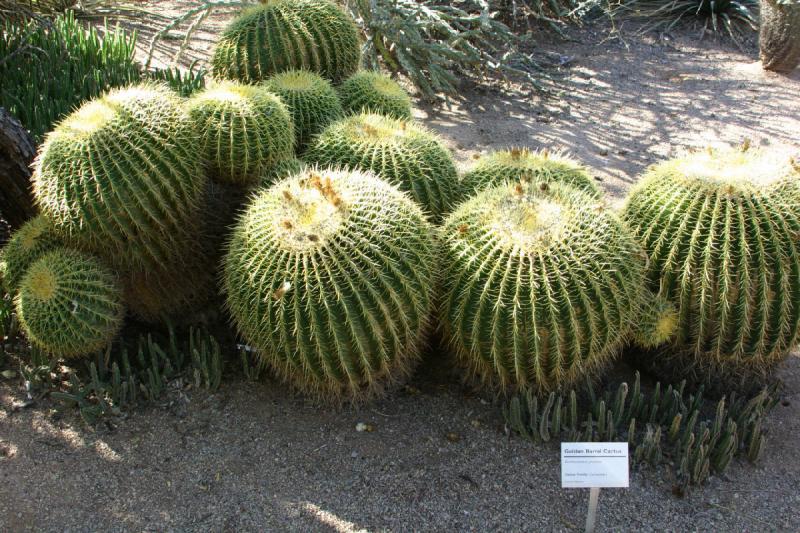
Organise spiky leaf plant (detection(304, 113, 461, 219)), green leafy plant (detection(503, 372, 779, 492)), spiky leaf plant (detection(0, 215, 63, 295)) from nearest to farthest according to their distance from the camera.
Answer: green leafy plant (detection(503, 372, 779, 492)), spiky leaf plant (detection(0, 215, 63, 295)), spiky leaf plant (detection(304, 113, 461, 219))

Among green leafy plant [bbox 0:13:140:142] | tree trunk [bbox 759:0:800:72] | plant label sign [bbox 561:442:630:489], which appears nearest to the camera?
plant label sign [bbox 561:442:630:489]

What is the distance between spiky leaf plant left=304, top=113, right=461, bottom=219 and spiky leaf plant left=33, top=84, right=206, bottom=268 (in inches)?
25.3

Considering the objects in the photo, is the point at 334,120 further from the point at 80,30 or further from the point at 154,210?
the point at 80,30

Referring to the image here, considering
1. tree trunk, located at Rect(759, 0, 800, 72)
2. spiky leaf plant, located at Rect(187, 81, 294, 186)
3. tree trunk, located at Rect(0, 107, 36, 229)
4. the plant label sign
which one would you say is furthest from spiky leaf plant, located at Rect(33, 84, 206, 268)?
tree trunk, located at Rect(759, 0, 800, 72)

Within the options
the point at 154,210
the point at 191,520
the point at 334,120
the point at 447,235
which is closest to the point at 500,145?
the point at 334,120

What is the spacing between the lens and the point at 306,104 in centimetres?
390

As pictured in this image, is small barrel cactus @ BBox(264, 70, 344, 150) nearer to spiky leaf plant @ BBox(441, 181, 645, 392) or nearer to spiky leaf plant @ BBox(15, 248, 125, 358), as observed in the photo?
spiky leaf plant @ BBox(441, 181, 645, 392)

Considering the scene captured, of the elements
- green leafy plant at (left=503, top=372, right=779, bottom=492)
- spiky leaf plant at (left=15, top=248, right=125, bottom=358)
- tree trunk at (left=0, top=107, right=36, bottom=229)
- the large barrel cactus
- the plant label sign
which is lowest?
green leafy plant at (left=503, top=372, right=779, bottom=492)

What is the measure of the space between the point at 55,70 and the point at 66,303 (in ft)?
10.1

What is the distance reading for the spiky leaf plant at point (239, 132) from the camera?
10.9ft

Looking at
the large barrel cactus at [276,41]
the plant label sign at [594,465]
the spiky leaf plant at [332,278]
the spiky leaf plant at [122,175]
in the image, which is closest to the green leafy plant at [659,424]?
the plant label sign at [594,465]

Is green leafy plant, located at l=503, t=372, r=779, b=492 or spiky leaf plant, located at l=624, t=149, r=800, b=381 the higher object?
spiky leaf plant, located at l=624, t=149, r=800, b=381

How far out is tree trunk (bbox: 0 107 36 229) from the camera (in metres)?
3.53

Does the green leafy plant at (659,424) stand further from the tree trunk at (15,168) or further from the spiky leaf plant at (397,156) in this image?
the tree trunk at (15,168)
